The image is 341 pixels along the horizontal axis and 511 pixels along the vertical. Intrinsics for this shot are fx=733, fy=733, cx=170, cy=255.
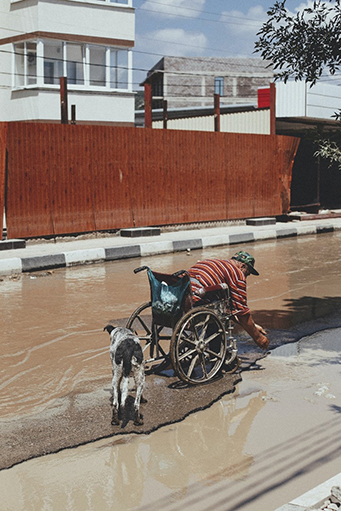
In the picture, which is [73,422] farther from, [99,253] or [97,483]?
[99,253]

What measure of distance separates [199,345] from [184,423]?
892mm

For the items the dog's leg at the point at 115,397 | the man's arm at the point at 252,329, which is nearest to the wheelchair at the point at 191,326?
the man's arm at the point at 252,329

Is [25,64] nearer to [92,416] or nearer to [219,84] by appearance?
[92,416]

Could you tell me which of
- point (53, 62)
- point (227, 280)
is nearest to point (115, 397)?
point (227, 280)

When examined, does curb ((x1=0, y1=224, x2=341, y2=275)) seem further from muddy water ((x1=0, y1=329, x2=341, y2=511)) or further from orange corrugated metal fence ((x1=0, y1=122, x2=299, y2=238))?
muddy water ((x1=0, y1=329, x2=341, y2=511))

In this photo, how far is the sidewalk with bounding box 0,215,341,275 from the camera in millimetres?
12859

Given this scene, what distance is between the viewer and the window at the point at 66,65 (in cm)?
2905

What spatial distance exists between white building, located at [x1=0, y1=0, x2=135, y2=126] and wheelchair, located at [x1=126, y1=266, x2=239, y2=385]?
23.4m

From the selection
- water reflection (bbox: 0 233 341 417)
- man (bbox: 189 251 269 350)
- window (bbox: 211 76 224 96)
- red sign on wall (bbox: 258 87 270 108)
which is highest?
window (bbox: 211 76 224 96)

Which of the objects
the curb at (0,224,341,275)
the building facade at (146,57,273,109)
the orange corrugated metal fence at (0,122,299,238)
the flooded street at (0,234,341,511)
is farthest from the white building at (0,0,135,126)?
the building facade at (146,57,273,109)

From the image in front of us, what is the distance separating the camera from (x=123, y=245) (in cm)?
1477

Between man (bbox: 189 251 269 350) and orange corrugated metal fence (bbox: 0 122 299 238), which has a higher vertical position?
orange corrugated metal fence (bbox: 0 122 299 238)

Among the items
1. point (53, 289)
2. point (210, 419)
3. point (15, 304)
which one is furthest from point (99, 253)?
point (210, 419)

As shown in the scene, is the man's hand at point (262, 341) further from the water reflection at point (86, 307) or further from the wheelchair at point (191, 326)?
the water reflection at point (86, 307)
